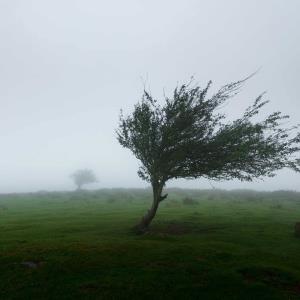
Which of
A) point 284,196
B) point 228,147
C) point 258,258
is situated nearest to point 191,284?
point 258,258

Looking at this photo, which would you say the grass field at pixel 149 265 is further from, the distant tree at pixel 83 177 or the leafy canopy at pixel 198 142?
the distant tree at pixel 83 177

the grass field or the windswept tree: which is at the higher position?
the windswept tree

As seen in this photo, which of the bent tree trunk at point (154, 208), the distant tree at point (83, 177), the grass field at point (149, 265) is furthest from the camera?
the distant tree at point (83, 177)

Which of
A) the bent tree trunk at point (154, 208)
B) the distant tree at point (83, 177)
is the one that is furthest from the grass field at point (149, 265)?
the distant tree at point (83, 177)

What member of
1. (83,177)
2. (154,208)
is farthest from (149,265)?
(83,177)

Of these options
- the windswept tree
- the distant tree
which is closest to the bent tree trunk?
the windswept tree

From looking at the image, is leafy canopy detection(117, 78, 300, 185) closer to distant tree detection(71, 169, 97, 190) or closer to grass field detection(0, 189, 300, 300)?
grass field detection(0, 189, 300, 300)

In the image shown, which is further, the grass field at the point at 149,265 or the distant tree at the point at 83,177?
the distant tree at the point at 83,177

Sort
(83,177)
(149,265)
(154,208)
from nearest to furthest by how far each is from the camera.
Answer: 1. (149,265)
2. (154,208)
3. (83,177)

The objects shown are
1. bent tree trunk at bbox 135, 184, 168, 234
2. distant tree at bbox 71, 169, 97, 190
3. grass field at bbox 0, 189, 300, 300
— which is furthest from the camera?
distant tree at bbox 71, 169, 97, 190

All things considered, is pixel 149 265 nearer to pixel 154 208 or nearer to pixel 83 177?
pixel 154 208

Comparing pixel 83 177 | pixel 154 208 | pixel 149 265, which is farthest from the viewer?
pixel 83 177

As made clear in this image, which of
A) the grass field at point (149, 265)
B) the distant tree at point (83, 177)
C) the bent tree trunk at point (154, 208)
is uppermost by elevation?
the distant tree at point (83, 177)

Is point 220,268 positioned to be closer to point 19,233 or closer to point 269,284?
point 269,284
